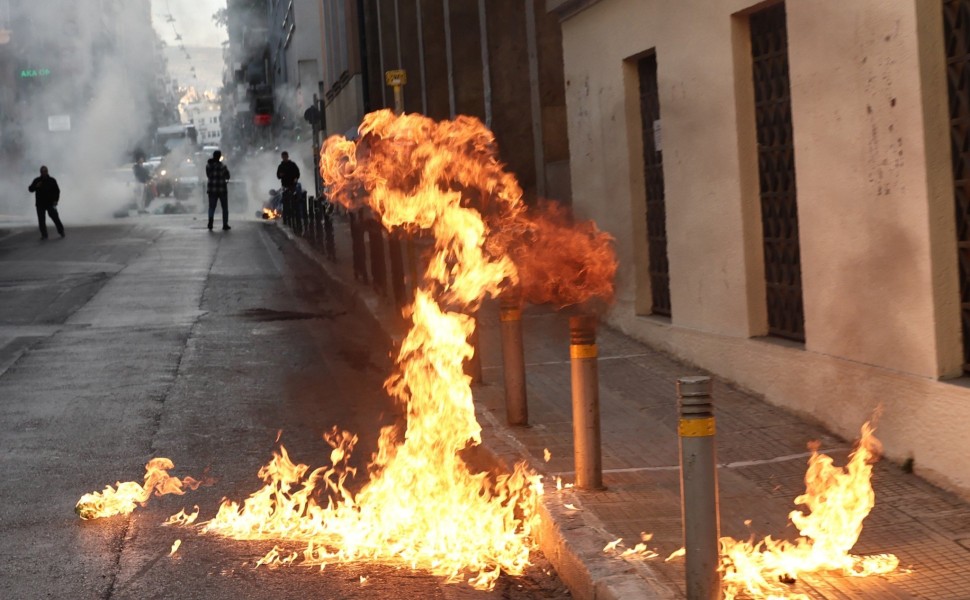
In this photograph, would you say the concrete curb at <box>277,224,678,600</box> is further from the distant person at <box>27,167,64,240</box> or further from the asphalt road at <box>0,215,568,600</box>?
the distant person at <box>27,167,64,240</box>

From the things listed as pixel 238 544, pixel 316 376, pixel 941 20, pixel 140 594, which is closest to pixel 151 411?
pixel 316 376

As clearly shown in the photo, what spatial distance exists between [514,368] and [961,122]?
3099mm

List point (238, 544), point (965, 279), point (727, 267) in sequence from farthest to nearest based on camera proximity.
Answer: point (727, 267)
point (965, 279)
point (238, 544)

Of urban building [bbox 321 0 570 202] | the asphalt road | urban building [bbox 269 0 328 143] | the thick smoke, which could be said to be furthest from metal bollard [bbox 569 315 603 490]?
the thick smoke

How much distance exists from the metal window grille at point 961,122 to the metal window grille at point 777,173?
216cm

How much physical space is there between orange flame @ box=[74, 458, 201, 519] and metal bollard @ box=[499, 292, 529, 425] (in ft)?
6.51

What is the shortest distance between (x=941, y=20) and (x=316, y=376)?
6401 mm

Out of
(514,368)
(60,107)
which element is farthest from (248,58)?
(514,368)

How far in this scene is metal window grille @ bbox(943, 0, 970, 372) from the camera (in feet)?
21.9

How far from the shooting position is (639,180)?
479 inches

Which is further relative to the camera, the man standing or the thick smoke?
the thick smoke

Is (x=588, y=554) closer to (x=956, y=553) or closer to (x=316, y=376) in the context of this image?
(x=956, y=553)

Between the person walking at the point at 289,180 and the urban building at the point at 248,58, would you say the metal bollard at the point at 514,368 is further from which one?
the urban building at the point at 248,58

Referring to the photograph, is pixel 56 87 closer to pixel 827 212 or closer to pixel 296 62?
pixel 296 62
